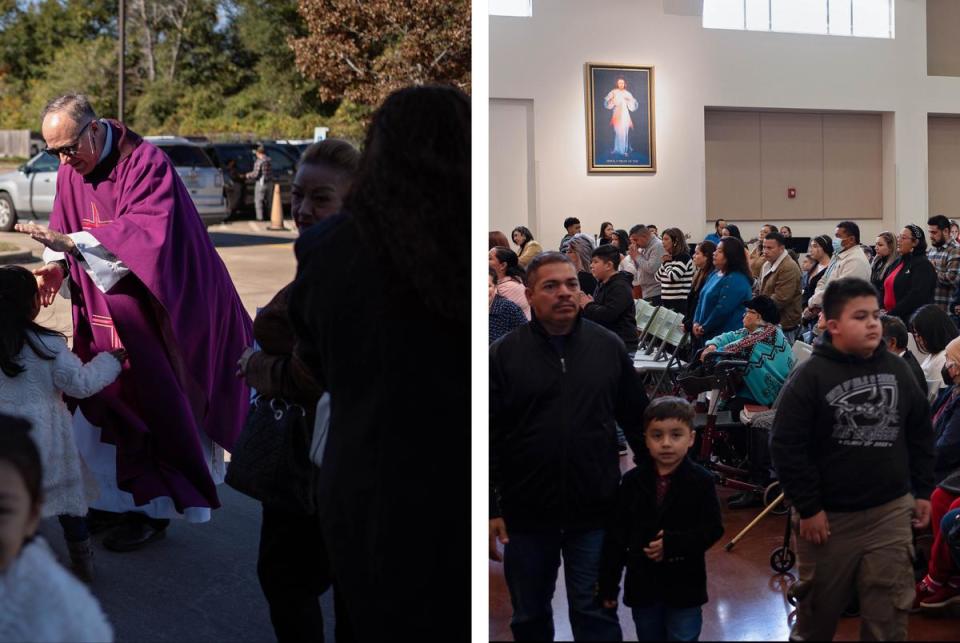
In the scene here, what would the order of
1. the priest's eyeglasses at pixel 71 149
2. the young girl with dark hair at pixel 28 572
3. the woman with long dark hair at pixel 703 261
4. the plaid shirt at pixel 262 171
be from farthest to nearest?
the plaid shirt at pixel 262 171 < the priest's eyeglasses at pixel 71 149 < the woman with long dark hair at pixel 703 261 < the young girl with dark hair at pixel 28 572

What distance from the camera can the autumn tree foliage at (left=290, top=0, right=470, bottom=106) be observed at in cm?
720

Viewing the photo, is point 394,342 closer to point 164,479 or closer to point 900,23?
point 900,23

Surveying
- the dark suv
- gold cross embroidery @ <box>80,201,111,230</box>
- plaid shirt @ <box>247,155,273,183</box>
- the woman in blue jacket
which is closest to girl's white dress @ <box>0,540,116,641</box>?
the woman in blue jacket

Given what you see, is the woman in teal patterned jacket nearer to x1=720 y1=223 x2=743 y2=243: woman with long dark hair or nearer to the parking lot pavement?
x1=720 y1=223 x2=743 y2=243: woman with long dark hair

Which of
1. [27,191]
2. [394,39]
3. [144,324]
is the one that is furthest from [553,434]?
[27,191]

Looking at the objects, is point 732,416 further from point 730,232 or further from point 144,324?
point 144,324

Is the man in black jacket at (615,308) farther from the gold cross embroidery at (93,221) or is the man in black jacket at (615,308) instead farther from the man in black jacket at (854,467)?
the gold cross embroidery at (93,221)

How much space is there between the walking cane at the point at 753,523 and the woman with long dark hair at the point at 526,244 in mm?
477

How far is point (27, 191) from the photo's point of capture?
8.63 metres

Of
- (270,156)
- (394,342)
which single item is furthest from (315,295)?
(270,156)

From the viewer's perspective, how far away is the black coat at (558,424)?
170cm

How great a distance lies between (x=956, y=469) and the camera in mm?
1820

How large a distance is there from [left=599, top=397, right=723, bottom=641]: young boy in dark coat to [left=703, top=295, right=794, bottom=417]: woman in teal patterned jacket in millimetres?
95

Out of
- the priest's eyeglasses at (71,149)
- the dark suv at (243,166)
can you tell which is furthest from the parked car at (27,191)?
the priest's eyeglasses at (71,149)
